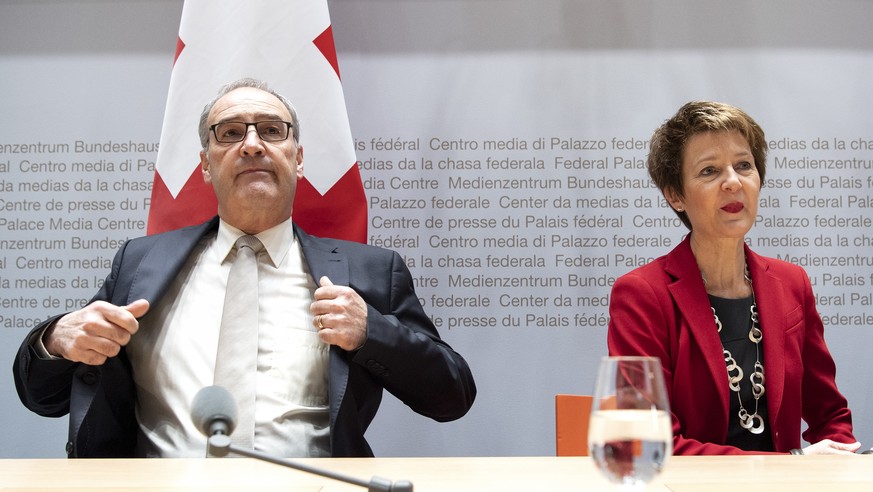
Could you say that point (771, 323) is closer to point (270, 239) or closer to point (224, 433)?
point (270, 239)

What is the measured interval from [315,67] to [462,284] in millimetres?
1126

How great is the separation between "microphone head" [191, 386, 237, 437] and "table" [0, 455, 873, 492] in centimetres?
23

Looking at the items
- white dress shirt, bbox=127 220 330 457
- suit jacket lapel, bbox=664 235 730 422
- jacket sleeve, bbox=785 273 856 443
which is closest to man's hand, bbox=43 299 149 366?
white dress shirt, bbox=127 220 330 457

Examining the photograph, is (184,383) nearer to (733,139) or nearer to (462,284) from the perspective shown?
(462,284)

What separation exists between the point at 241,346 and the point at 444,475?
37.9 inches

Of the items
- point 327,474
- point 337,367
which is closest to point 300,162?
point 337,367

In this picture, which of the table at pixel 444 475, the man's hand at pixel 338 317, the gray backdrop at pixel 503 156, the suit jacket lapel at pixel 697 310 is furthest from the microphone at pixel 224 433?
the gray backdrop at pixel 503 156

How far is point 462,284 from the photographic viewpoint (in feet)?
11.5

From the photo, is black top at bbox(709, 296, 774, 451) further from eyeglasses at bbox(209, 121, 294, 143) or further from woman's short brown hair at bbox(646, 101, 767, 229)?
eyeglasses at bbox(209, 121, 294, 143)

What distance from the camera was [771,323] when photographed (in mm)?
2344

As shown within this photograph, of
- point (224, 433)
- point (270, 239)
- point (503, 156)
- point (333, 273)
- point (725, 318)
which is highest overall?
point (503, 156)

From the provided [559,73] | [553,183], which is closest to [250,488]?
[553,183]

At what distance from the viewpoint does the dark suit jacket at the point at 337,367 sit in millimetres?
2143

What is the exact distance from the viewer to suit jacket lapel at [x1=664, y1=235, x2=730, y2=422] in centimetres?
223
